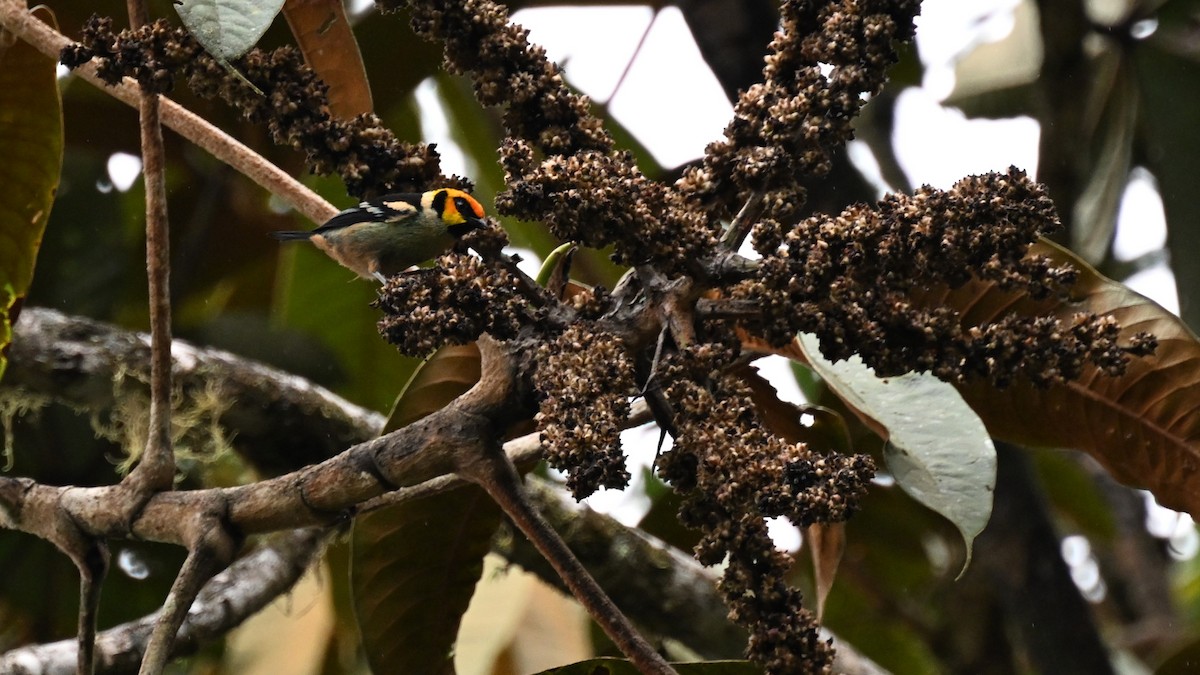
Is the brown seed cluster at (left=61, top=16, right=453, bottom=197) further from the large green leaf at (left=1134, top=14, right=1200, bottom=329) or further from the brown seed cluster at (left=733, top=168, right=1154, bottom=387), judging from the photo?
the large green leaf at (left=1134, top=14, right=1200, bottom=329)

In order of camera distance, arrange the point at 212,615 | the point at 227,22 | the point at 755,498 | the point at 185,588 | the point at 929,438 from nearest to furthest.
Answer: the point at 755,498
the point at 227,22
the point at 185,588
the point at 929,438
the point at 212,615

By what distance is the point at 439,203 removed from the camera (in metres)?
1.44

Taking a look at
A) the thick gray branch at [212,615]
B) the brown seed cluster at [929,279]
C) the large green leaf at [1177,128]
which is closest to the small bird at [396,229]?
the brown seed cluster at [929,279]

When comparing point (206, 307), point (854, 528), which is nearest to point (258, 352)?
point (206, 307)

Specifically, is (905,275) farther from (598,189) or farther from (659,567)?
(659,567)

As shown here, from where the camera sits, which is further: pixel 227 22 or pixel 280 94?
pixel 280 94

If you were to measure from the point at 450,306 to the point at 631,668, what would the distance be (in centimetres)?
51

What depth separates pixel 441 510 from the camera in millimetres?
1663

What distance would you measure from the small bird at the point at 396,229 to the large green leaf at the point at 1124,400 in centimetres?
55

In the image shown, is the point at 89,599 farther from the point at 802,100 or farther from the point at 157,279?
the point at 802,100

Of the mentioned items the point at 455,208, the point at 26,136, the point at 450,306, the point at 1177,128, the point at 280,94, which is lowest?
the point at 1177,128

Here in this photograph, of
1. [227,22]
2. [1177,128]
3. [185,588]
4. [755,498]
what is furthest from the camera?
[1177,128]

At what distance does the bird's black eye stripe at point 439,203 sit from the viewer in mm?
1367

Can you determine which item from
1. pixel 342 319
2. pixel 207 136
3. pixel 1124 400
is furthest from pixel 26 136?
pixel 1124 400
